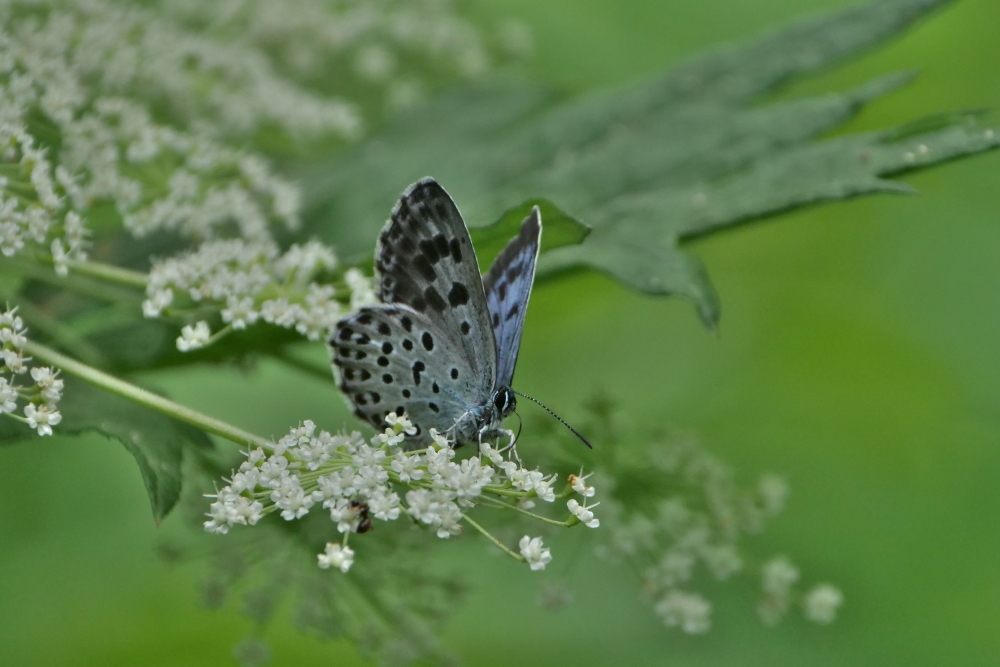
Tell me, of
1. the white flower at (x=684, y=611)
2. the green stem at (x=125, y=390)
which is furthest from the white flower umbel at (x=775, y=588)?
the green stem at (x=125, y=390)

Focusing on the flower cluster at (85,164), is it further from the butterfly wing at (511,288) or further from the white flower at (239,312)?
the butterfly wing at (511,288)

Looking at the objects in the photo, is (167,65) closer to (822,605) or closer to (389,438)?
(389,438)

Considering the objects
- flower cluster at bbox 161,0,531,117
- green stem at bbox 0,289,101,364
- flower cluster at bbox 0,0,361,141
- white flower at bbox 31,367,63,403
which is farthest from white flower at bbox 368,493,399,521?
flower cluster at bbox 161,0,531,117

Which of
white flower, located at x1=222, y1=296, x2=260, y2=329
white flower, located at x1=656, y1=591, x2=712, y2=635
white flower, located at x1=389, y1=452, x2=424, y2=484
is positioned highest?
white flower, located at x1=222, y1=296, x2=260, y2=329

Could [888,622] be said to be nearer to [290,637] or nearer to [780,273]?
[780,273]

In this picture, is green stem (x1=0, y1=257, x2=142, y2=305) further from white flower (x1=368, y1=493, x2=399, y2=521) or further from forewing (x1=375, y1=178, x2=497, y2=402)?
white flower (x1=368, y1=493, x2=399, y2=521)

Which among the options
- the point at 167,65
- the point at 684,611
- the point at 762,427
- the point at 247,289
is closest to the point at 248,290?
the point at 247,289

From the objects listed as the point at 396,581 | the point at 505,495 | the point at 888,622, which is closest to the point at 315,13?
the point at 396,581
